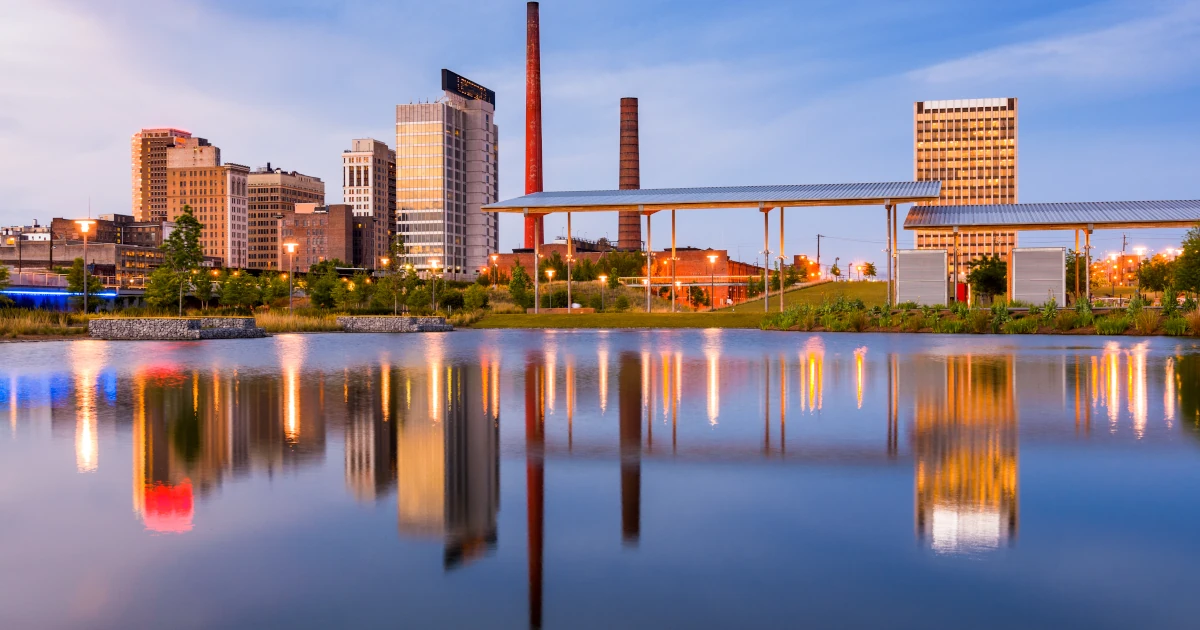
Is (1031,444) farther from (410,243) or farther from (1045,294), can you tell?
(410,243)

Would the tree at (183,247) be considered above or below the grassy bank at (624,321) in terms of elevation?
above

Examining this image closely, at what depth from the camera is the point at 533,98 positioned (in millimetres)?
134125

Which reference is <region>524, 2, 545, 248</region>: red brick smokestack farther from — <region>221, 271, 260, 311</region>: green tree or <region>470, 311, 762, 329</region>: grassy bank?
<region>470, 311, 762, 329</region>: grassy bank

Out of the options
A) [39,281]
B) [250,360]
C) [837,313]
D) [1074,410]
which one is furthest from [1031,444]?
[39,281]

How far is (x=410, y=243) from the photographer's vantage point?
653 feet

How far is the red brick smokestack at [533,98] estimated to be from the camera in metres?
Result: 132

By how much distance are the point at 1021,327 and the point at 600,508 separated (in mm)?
34528

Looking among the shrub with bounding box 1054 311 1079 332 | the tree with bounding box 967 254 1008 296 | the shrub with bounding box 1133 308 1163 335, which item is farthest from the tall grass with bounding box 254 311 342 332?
the tree with bounding box 967 254 1008 296

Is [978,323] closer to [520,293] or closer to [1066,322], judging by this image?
[1066,322]

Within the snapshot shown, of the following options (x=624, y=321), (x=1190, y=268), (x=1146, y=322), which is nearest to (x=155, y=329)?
(x=624, y=321)

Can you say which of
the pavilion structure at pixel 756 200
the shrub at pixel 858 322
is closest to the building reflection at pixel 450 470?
the shrub at pixel 858 322

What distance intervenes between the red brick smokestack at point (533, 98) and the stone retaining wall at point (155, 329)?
3823 inches

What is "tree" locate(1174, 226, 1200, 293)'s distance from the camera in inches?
2039

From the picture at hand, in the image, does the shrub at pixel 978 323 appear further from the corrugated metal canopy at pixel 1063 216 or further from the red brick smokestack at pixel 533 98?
the red brick smokestack at pixel 533 98
